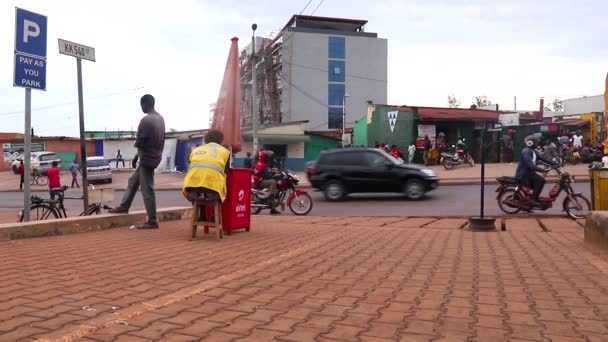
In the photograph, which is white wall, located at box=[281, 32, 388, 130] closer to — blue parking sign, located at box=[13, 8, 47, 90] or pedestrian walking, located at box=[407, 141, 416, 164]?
pedestrian walking, located at box=[407, 141, 416, 164]

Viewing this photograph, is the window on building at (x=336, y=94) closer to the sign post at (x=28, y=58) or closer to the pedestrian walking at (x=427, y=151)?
the pedestrian walking at (x=427, y=151)

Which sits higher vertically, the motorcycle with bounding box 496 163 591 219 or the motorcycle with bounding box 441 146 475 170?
the motorcycle with bounding box 441 146 475 170

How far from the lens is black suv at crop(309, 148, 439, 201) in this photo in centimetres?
1591

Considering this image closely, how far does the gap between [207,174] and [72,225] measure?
2.15m

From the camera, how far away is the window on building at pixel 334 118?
67.2 m

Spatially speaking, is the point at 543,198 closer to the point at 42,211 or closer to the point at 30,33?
the point at 42,211

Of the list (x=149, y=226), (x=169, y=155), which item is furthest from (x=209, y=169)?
(x=169, y=155)

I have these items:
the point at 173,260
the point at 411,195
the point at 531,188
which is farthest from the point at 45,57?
the point at 411,195

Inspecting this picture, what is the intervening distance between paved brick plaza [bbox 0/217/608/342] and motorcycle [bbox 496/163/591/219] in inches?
204

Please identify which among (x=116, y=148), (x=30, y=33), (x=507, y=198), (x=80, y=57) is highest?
(x=30, y=33)

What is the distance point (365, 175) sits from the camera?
16094 millimetres

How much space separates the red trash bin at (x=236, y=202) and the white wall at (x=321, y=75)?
189ft

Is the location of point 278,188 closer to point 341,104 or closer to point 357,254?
point 357,254

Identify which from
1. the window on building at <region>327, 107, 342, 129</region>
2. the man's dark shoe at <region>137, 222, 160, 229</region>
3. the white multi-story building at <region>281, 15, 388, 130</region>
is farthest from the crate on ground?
the window on building at <region>327, 107, 342, 129</region>
